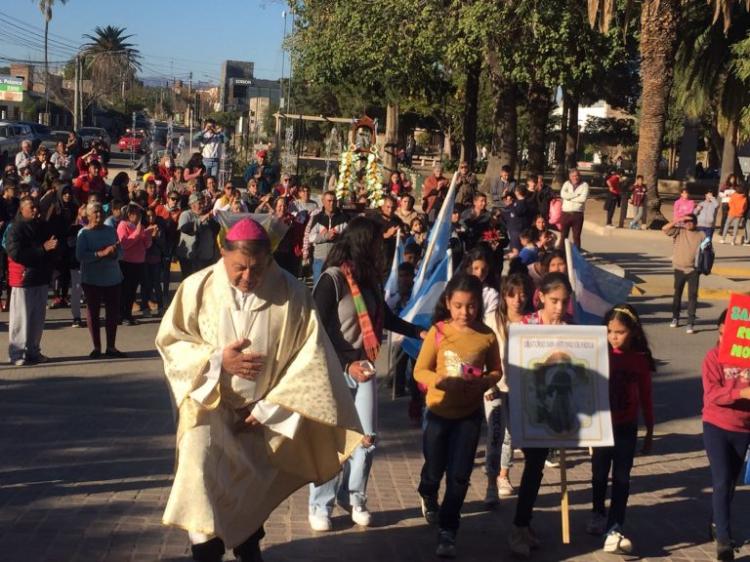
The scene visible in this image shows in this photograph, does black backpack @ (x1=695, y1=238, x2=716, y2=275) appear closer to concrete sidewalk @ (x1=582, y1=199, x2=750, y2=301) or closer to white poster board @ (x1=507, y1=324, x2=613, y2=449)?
concrete sidewalk @ (x1=582, y1=199, x2=750, y2=301)

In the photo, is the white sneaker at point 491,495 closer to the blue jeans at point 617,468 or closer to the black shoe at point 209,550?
the blue jeans at point 617,468

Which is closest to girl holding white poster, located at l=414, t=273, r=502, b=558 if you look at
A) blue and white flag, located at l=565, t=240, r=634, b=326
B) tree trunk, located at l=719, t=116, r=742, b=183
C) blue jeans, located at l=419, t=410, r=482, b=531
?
blue jeans, located at l=419, t=410, r=482, b=531

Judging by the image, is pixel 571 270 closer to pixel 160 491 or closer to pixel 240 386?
pixel 160 491

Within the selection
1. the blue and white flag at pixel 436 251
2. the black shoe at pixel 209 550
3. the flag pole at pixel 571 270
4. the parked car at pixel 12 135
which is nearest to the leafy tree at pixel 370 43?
the parked car at pixel 12 135

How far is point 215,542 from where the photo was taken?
518 cm

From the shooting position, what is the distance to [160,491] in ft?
24.0

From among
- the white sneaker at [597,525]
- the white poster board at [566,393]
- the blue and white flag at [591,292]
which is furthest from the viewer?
the blue and white flag at [591,292]

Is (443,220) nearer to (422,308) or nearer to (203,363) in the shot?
(422,308)

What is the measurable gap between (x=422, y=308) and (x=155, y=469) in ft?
7.85

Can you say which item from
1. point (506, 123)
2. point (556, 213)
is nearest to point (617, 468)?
point (556, 213)

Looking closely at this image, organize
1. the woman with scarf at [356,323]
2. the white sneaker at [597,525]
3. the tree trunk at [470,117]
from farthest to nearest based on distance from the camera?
the tree trunk at [470,117]
the white sneaker at [597,525]
the woman with scarf at [356,323]

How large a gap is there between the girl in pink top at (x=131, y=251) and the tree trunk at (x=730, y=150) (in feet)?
91.8

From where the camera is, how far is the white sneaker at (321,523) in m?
6.53

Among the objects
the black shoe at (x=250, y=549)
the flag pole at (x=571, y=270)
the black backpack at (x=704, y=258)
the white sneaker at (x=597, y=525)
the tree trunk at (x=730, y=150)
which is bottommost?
the white sneaker at (x=597, y=525)
